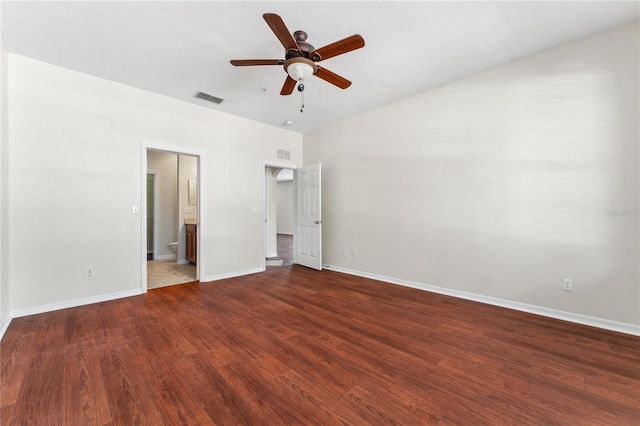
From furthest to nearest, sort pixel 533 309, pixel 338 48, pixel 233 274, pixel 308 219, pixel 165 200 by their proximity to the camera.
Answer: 1. pixel 165 200
2. pixel 308 219
3. pixel 233 274
4. pixel 533 309
5. pixel 338 48

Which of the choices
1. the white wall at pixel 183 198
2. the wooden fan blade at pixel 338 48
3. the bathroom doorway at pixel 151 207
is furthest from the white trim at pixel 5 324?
the wooden fan blade at pixel 338 48

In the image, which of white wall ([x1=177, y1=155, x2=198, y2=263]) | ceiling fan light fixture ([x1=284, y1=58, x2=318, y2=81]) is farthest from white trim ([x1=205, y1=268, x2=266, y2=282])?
ceiling fan light fixture ([x1=284, y1=58, x2=318, y2=81])

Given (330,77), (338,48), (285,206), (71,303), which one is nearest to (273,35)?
(330,77)

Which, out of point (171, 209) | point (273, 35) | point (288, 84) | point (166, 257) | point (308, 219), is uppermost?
point (273, 35)

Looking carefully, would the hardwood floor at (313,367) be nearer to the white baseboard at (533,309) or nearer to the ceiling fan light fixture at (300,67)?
the white baseboard at (533,309)

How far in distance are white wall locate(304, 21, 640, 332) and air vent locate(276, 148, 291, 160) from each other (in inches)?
73.1

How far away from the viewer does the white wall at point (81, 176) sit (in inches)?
117

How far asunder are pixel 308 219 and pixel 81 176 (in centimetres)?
358

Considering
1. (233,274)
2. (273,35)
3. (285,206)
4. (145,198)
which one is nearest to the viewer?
(273,35)

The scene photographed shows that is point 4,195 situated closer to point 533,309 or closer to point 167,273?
point 167,273

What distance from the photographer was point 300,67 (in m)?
2.37

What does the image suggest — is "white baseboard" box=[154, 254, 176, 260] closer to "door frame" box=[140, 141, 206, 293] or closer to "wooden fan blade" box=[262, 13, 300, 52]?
"door frame" box=[140, 141, 206, 293]

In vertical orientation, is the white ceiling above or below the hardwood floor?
above

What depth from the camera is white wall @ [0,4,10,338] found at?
8.57ft
